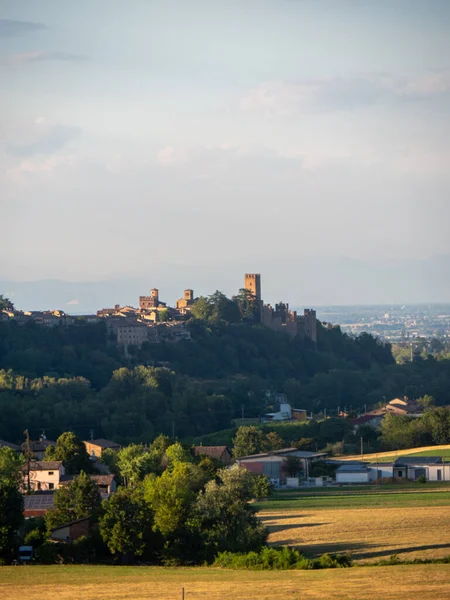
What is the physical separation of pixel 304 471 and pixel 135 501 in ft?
76.8

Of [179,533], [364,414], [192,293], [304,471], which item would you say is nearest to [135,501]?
[179,533]

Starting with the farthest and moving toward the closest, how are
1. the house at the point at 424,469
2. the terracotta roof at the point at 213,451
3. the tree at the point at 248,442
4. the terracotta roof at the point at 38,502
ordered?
the tree at the point at 248,442
the terracotta roof at the point at 213,451
the house at the point at 424,469
the terracotta roof at the point at 38,502

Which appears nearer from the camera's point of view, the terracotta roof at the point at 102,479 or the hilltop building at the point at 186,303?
the terracotta roof at the point at 102,479

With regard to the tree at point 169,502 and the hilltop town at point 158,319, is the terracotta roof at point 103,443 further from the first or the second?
the hilltop town at point 158,319

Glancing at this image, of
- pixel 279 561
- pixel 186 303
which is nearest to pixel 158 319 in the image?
pixel 186 303

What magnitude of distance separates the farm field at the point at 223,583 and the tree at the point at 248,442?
31.2 meters

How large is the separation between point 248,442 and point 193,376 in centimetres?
3346

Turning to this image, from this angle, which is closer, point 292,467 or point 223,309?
point 292,467

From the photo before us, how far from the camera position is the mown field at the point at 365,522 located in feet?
104

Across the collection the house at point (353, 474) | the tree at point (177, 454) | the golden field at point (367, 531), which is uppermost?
the tree at point (177, 454)

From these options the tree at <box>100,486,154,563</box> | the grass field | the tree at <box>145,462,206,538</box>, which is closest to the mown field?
the tree at <box>145,462,206,538</box>

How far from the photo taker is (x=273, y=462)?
2211 inches

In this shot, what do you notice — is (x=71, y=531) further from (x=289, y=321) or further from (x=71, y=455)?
(x=289, y=321)

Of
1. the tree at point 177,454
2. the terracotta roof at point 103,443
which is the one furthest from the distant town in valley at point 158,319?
the tree at point 177,454
